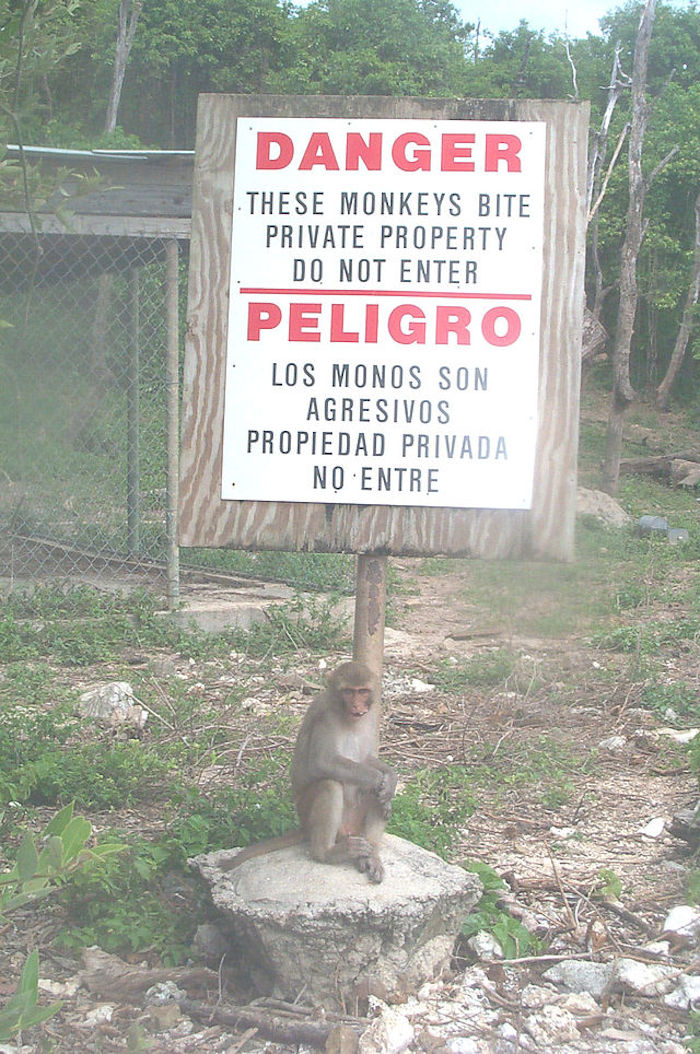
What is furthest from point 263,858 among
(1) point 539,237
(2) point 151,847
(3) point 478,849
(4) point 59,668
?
(4) point 59,668

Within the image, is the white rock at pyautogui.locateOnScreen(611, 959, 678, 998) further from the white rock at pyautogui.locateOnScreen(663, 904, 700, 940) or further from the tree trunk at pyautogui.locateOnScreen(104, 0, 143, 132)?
the tree trunk at pyautogui.locateOnScreen(104, 0, 143, 132)

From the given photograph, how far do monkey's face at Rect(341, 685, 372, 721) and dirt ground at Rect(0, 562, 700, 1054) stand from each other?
86 centimetres

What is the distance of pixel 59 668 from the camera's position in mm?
6914

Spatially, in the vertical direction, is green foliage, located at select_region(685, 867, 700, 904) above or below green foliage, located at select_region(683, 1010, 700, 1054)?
above

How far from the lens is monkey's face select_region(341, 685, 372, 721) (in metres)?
3.47

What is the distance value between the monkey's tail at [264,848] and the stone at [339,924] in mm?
114

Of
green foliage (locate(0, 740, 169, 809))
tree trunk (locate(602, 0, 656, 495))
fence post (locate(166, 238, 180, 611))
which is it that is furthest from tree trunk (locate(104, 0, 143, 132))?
green foliage (locate(0, 740, 169, 809))

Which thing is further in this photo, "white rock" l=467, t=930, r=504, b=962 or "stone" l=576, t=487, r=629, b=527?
"stone" l=576, t=487, r=629, b=527

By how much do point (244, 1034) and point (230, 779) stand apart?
2010 millimetres

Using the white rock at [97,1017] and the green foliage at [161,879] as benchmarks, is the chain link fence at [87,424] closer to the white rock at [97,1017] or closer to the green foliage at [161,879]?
the green foliage at [161,879]

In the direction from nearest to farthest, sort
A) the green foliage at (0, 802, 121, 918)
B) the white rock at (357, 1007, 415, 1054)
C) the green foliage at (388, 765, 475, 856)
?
the green foliage at (0, 802, 121, 918), the white rock at (357, 1007, 415, 1054), the green foliage at (388, 765, 475, 856)

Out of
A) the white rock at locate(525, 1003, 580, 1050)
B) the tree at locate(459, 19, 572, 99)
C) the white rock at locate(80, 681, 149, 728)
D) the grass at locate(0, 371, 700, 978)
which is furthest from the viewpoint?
the tree at locate(459, 19, 572, 99)

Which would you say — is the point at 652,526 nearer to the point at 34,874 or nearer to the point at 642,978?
the point at 642,978

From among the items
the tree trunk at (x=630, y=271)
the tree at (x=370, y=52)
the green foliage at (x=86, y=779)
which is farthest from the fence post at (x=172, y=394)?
the tree at (x=370, y=52)
